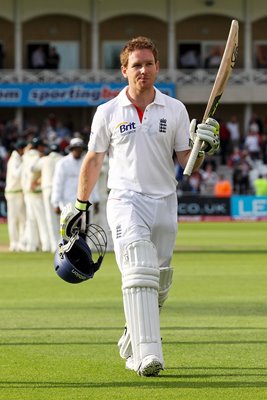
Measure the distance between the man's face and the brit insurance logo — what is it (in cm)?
25

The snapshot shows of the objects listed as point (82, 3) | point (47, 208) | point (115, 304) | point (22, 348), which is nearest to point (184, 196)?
point (47, 208)

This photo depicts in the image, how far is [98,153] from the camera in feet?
31.0

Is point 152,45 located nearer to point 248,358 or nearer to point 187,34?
point 248,358

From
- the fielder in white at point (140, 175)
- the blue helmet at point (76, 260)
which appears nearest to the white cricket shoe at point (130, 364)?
the fielder in white at point (140, 175)

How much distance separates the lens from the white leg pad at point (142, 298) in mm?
8953

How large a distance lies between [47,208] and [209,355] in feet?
51.0

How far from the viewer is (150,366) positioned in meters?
8.93

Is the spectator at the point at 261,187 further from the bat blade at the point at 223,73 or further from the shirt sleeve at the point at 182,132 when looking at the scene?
the bat blade at the point at 223,73

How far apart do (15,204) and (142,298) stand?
718 inches

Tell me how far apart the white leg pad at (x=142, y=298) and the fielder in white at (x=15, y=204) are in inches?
697

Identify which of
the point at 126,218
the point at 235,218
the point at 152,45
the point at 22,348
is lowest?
the point at 235,218

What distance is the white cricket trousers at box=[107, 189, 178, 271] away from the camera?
9.24 meters

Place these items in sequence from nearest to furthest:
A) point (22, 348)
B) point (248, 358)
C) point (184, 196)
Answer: point (248, 358) < point (22, 348) < point (184, 196)

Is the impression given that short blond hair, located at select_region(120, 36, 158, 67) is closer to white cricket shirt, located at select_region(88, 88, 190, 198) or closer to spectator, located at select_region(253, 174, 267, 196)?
white cricket shirt, located at select_region(88, 88, 190, 198)
